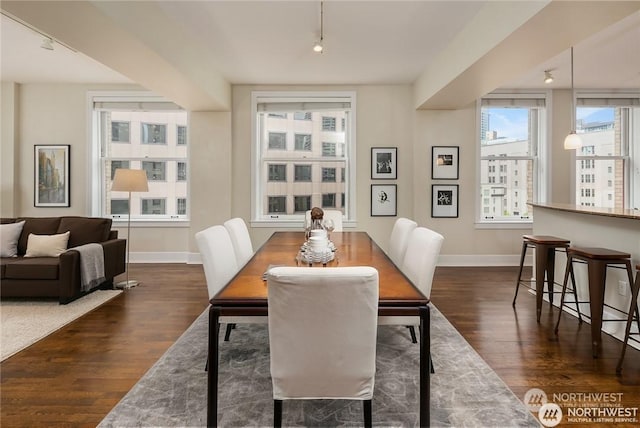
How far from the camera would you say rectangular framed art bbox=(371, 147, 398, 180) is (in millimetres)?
5535

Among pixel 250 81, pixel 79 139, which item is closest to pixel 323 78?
pixel 250 81

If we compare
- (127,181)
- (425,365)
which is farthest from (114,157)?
(425,365)

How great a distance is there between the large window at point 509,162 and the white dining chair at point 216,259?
443 cm

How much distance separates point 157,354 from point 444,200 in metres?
4.45

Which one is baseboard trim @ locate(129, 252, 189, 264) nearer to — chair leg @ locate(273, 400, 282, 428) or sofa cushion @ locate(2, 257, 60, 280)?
sofa cushion @ locate(2, 257, 60, 280)

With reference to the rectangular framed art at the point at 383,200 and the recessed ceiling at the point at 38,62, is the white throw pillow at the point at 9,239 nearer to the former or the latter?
the recessed ceiling at the point at 38,62

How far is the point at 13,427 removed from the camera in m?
1.76

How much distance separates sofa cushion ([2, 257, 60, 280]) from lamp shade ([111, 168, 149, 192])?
1136mm

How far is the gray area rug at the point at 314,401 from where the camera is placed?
181 cm

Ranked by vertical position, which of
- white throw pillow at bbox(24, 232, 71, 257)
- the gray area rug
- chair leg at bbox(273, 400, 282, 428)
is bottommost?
the gray area rug

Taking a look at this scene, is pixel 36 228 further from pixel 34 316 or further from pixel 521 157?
pixel 521 157

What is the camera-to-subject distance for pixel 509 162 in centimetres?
566

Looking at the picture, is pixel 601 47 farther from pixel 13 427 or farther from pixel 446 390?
pixel 13 427

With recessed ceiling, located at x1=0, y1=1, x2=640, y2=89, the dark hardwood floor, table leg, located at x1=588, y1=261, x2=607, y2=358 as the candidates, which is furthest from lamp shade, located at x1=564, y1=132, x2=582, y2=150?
table leg, located at x1=588, y1=261, x2=607, y2=358
